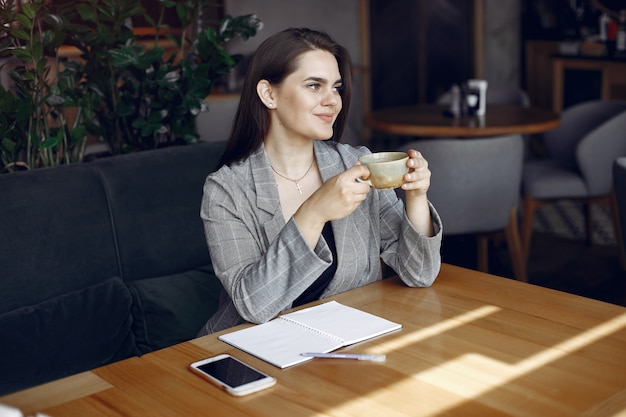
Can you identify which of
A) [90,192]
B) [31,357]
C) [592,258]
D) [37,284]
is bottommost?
[592,258]

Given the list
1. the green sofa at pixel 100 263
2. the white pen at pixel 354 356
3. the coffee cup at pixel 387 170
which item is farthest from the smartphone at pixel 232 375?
the green sofa at pixel 100 263

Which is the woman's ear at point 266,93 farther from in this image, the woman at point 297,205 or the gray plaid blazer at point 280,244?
the gray plaid blazer at point 280,244

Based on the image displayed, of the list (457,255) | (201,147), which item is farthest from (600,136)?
(201,147)

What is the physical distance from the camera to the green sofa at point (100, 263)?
229 cm

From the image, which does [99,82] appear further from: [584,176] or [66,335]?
[584,176]

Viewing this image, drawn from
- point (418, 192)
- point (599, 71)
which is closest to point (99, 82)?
point (418, 192)

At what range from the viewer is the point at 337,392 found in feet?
4.53

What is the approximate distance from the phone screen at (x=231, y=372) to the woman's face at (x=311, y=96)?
2.54 ft

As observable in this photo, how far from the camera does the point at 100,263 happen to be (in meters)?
2.51

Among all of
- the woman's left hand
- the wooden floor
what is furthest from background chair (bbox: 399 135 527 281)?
the woman's left hand

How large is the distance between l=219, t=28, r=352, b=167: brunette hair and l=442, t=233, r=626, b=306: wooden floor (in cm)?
210

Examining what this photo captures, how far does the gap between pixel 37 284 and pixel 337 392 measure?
4.25 feet

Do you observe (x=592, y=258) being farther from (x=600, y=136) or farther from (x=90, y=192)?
(x=90, y=192)

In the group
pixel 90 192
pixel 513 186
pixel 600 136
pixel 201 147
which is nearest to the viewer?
pixel 90 192
